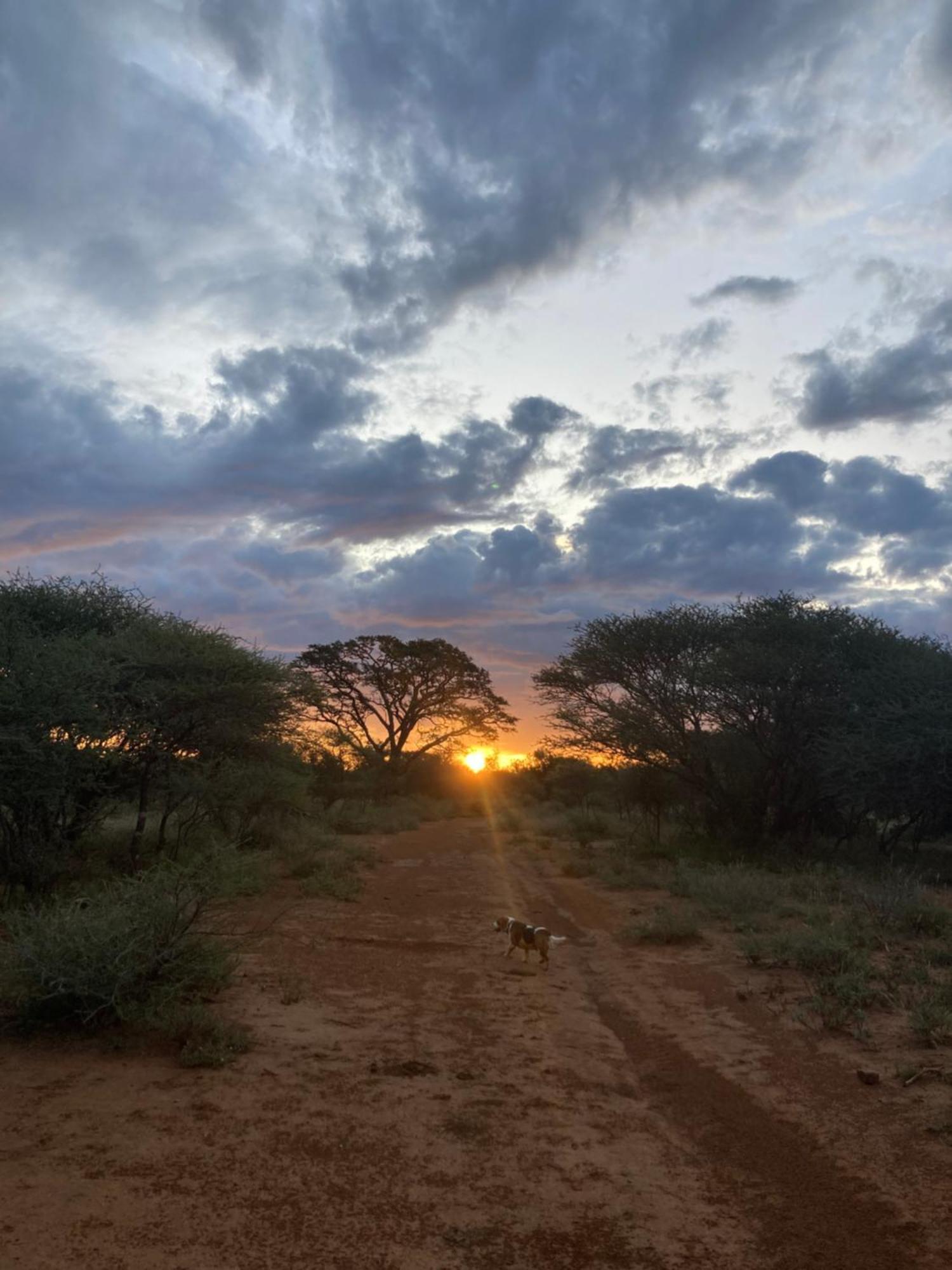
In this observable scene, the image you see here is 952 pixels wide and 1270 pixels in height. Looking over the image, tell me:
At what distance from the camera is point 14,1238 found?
3.96 meters

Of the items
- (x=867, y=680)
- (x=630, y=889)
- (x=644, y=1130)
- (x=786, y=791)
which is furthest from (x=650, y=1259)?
(x=786, y=791)

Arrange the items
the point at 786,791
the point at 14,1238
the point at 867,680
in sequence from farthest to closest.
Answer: the point at 786,791
the point at 867,680
the point at 14,1238

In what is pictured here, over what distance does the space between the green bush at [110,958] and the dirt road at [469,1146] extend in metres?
0.38

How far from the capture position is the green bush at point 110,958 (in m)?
6.63

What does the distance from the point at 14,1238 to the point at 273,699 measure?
10699mm

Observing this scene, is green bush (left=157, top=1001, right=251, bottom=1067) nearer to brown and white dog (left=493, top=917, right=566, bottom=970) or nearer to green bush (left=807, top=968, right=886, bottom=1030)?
brown and white dog (left=493, top=917, right=566, bottom=970)

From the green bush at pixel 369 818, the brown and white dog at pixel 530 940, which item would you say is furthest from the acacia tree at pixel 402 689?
the brown and white dog at pixel 530 940

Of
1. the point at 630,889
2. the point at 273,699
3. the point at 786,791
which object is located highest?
the point at 273,699

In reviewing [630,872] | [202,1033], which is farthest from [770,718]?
[202,1033]

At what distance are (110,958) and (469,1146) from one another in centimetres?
320

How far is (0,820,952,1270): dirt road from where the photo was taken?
4117 mm

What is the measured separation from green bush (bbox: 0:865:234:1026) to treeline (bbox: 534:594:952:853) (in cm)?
1509

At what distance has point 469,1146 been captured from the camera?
522cm

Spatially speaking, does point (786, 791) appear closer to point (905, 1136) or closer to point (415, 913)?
point (415, 913)
